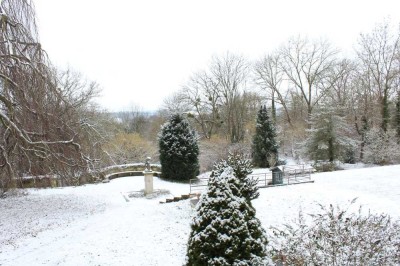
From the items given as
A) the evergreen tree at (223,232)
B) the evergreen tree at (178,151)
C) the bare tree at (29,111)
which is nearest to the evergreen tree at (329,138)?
the evergreen tree at (178,151)

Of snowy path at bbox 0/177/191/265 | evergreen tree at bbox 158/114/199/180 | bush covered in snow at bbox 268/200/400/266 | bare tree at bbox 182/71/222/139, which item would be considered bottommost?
snowy path at bbox 0/177/191/265

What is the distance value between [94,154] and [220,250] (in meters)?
8.84

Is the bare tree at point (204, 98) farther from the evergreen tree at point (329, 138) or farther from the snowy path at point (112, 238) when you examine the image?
the snowy path at point (112, 238)

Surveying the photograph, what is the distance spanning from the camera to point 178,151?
58.2ft

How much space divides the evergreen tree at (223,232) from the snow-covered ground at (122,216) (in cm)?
246

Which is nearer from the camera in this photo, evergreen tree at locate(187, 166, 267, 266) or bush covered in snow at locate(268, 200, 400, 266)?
evergreen tree at locate(187, 166, 267, 266)

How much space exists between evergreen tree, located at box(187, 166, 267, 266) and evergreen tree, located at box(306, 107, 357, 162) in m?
18.0

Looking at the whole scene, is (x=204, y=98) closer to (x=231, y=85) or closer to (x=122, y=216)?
(x=231, y=85)

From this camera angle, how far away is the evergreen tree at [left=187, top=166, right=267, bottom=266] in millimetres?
4492

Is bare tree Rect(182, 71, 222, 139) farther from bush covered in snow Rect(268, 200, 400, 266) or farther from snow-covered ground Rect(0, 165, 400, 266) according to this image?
bush covered in snow Rect(268, 200, 400, 266)

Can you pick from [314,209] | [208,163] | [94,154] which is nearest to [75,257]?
[94,154]

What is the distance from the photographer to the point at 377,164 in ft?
70.6

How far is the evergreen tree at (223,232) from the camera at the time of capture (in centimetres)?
449

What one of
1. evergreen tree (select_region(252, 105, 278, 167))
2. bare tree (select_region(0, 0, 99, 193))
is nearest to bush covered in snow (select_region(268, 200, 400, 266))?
bare tree (select_region(0, 0, 99, 193))
